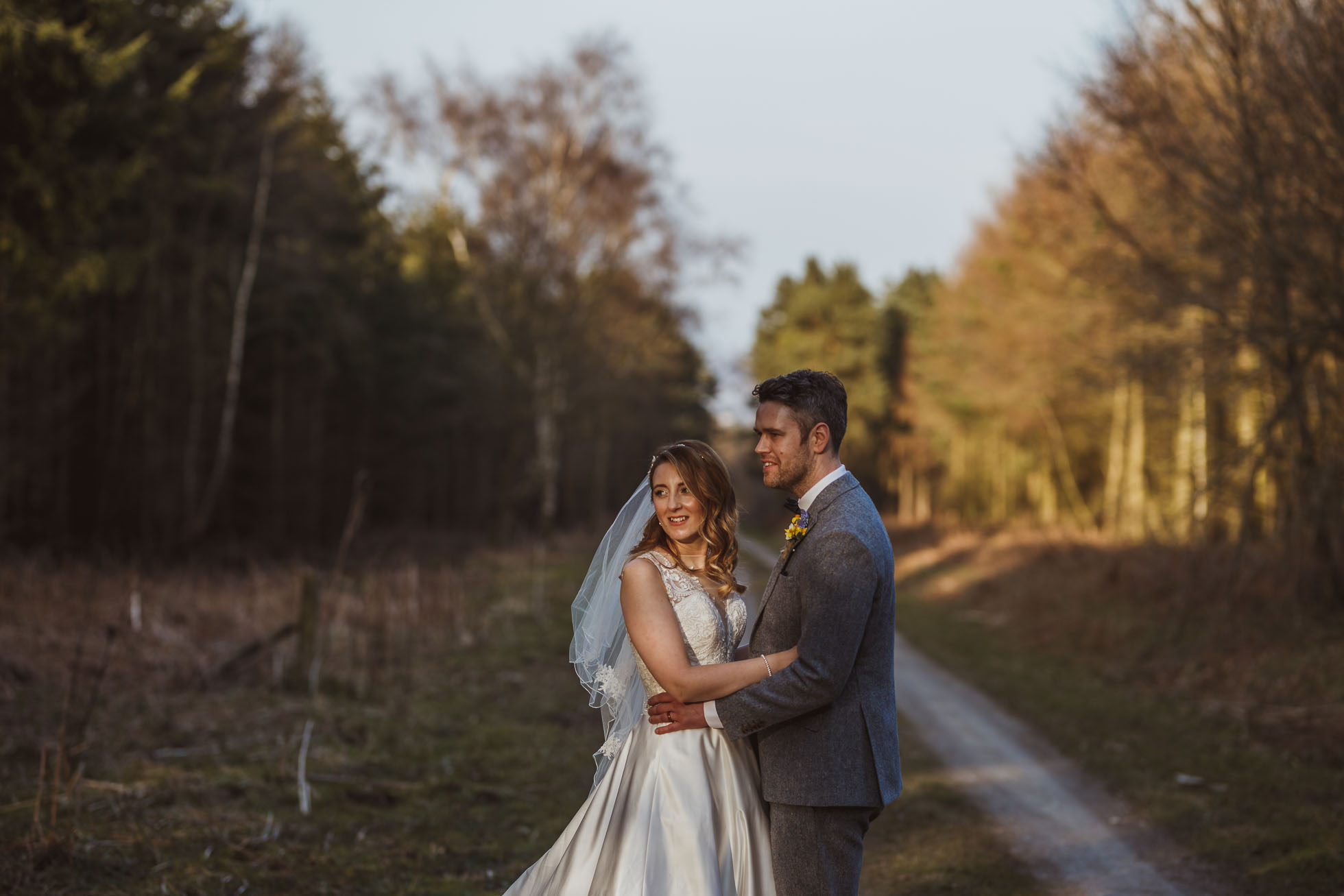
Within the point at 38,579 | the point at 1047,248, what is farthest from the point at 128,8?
the point at 1047,248

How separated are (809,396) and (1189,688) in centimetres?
882

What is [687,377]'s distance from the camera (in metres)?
52.8

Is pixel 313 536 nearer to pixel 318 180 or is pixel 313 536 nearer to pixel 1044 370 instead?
pixel 318 180

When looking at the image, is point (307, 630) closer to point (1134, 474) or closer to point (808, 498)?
point (808, 498)

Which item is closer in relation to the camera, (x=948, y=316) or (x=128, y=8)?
(x=128, y=8)

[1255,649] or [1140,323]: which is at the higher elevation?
[1140,323]

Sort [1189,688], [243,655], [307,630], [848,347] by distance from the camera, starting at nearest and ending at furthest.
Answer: [307,630]
[243,655]
[1189,688]
[848,347]

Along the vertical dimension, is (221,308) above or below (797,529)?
above

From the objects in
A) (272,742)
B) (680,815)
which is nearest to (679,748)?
(680,815)

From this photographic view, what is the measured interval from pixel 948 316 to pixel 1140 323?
60.8ft

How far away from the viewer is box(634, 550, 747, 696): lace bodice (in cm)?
344

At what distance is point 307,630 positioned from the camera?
8.91 metres

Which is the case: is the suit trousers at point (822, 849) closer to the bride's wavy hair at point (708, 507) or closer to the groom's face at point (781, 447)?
the bride's wavy hair at point (708, 507)

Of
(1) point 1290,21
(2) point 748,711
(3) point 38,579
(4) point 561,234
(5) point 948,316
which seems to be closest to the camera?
(2) point 748,711
